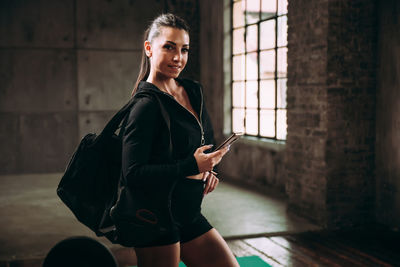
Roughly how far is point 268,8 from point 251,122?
1.72 meters

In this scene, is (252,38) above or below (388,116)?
above

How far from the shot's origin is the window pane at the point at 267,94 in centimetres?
682

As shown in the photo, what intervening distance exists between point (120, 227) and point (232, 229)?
3.24 metres

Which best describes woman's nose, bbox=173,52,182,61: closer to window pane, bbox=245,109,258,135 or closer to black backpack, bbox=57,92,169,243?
black backpack, bbox=57,92,169,243

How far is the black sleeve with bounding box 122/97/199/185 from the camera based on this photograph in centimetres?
181

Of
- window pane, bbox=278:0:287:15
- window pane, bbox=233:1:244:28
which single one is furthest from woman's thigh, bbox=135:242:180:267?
window pane, bbox=233:1:244:28

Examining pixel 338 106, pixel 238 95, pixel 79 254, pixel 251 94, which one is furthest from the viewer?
pixel 238 95

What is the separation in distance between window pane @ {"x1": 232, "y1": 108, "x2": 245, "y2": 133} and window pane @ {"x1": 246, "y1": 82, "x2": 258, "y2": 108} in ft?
0.92

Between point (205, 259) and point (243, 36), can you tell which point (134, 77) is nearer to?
point (243, 36)

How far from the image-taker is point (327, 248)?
4.42 m

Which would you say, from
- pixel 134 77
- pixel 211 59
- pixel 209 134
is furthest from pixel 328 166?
pixel 134 77

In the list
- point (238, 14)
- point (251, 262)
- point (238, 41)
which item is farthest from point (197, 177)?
point (238, 14)

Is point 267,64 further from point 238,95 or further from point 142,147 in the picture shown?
point 142,147

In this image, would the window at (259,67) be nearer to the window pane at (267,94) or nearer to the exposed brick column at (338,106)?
the window pane at (267,94)
